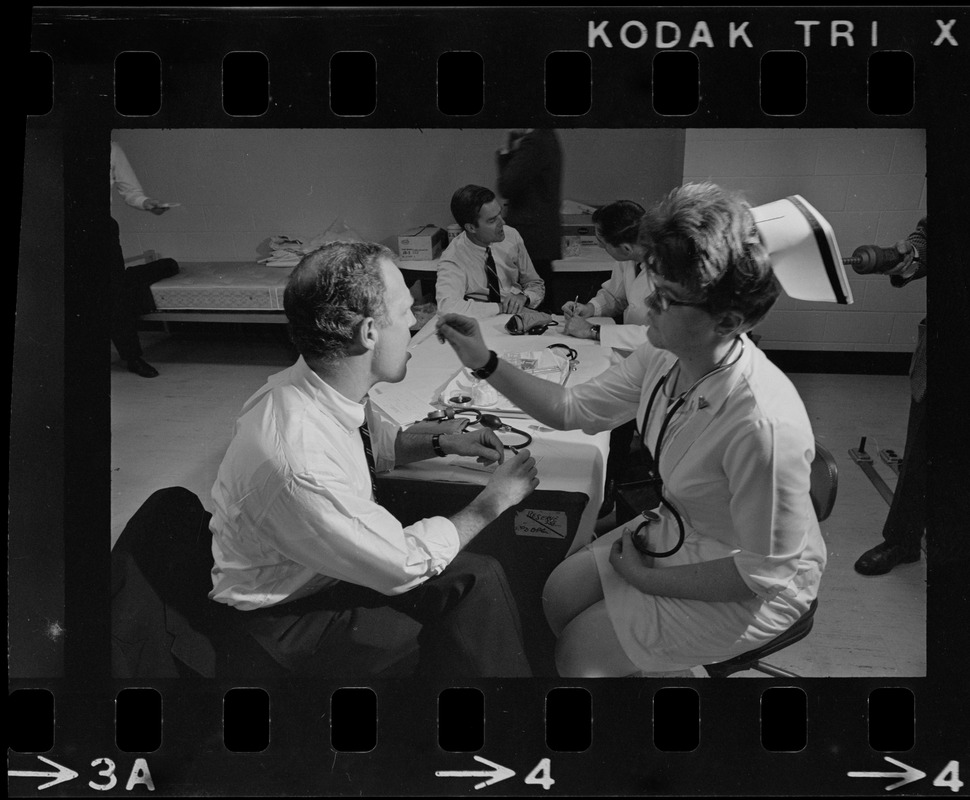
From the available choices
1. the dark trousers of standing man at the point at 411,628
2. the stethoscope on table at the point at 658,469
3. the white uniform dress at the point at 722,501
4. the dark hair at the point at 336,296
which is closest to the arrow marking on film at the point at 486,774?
the dark trousers of standing man at the point at 411,628

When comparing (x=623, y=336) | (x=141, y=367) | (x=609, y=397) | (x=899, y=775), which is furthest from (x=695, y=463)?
(x=141, y=367)

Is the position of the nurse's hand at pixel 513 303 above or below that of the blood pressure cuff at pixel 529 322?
above

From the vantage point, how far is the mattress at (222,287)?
2385 mm

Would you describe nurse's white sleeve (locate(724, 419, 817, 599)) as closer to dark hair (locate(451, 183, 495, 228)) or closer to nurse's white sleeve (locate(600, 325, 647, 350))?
nurse's white sleeve (locate(600, 325, 647, 350))

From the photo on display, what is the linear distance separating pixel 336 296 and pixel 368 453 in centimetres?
39

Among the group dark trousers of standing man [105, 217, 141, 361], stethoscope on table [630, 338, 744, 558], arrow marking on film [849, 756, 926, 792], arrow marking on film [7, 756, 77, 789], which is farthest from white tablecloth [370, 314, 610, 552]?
arrow marking on film [7, 756, 77, 789]

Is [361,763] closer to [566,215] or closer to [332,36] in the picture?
[566,215]

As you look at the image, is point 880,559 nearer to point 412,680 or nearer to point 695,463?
point 695,463

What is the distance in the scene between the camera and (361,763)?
8.32ft

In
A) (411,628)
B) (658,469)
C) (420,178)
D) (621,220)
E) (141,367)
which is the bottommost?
(411,628)

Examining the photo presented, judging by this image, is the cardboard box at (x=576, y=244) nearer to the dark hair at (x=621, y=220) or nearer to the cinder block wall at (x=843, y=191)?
the dark hair at (x=621, y=220)

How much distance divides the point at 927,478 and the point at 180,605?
1.89 m

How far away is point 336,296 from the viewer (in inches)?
90.1

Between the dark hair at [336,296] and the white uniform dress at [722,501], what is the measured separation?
57 centimetres
